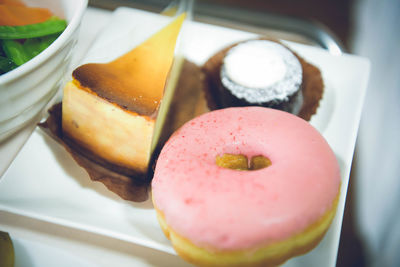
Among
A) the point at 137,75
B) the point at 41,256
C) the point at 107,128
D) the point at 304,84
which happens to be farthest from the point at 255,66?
the point at 41,256

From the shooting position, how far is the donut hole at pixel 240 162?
30.0 inches

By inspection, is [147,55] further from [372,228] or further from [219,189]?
[372,228]

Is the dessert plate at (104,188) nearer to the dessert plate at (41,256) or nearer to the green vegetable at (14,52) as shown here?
the dessert plate at (41,256)

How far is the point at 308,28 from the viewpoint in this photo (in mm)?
1398

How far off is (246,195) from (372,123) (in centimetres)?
125

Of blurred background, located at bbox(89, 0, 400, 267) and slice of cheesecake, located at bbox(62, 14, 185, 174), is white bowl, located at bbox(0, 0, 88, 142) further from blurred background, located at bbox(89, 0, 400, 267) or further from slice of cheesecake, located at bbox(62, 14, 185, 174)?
blurred background, located at bbox(89, 0, 400, 267)

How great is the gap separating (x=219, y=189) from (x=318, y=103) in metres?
0.49

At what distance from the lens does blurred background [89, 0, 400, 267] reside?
1.38 m

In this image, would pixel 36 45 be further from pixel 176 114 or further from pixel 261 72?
pixel 261 72

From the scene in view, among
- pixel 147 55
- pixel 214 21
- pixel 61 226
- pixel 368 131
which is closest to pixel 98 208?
pixel 61 226

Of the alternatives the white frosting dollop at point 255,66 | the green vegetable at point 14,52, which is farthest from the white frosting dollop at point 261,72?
the green vegetable at point 14,52

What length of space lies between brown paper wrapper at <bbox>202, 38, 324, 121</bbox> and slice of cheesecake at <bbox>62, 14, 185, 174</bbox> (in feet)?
0.61

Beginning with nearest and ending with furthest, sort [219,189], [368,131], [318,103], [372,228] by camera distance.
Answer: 1. [219,189]
2. [318,103]
3. [372,228]
4. [368,131]

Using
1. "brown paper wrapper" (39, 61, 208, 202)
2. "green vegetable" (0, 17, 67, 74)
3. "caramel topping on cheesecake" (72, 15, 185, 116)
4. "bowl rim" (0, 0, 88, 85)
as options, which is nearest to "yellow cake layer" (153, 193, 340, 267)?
"brown paper wrapper" (39, 61, 208, 202)
